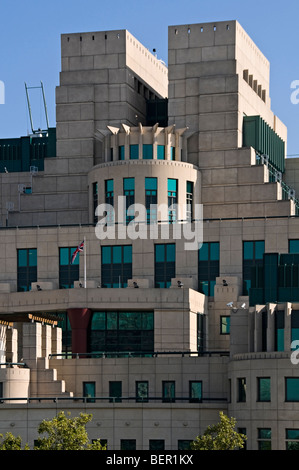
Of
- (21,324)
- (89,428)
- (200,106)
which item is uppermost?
(200,106)

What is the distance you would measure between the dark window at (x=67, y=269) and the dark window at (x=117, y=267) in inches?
123

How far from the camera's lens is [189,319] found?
128 m

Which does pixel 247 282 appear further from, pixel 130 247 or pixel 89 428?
pixel 89 428

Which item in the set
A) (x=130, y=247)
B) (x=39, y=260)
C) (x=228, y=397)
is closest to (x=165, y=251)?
(x=130, y=247)

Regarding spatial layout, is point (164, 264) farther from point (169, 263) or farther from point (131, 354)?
point (131, 354)

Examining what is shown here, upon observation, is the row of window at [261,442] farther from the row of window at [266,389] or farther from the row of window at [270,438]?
the row of window at [266,389]

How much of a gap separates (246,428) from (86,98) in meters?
51.4

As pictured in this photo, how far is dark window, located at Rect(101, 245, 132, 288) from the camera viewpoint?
136875 mm

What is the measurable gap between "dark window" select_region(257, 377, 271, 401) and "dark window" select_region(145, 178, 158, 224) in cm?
3241

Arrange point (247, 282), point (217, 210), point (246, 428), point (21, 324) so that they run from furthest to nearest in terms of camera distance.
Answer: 1. point (217, 210)
2. point (247, 282)
3. point (21, 324)
4. point (246, 428)

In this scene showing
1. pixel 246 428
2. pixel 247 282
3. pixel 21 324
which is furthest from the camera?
pixel 247 282

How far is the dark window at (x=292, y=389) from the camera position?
11106cm

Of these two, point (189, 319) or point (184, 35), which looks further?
point (184, 35)

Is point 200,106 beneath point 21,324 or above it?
above
